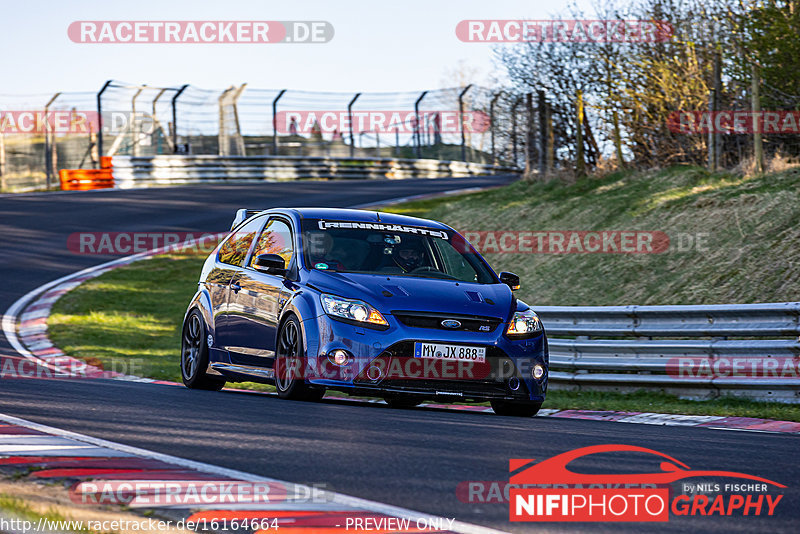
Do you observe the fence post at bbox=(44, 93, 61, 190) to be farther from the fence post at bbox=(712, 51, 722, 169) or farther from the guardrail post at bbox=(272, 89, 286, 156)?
the fence post at bbox=(712, 51, 722, 169)

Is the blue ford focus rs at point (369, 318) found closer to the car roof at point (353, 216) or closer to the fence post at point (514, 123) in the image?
the car roof at point (353, 216)

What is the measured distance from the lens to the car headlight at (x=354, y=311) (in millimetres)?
8008

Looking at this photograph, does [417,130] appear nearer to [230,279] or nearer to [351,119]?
[351,119]

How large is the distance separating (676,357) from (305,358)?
3689 millimetres

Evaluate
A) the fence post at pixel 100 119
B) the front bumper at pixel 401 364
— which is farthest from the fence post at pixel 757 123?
the fence post at pixel 100 119

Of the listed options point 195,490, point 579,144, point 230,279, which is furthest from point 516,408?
point 579,144

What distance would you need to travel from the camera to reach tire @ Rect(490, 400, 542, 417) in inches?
338

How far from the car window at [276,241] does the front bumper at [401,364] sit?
1174 mm

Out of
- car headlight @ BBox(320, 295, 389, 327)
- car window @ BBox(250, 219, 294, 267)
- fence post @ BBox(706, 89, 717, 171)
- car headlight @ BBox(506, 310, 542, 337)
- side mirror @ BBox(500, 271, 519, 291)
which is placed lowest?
car headlight @ BBox(506, 310, 542, 337)

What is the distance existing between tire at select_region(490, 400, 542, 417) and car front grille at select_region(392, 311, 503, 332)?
2.43 ft

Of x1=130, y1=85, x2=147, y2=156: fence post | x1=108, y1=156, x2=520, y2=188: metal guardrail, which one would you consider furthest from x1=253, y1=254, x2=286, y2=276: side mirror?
x1=130, y1=85, x2=147, y2=156: fence post

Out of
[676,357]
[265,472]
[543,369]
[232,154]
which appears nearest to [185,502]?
[265,472]

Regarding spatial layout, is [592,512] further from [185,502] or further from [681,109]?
[681,109]

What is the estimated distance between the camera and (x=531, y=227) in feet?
61.9
